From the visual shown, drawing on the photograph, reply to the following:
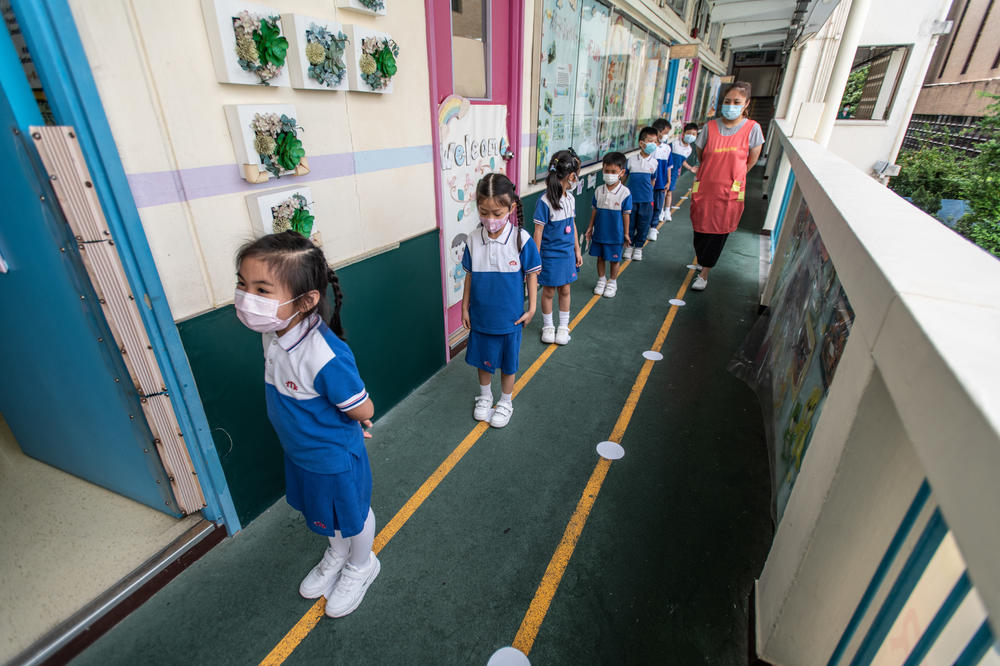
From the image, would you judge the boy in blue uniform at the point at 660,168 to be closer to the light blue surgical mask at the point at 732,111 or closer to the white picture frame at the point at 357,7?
the light blue surgical mask at the point at 732,111

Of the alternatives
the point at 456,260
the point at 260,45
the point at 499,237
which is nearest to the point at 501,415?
the point at 499,237

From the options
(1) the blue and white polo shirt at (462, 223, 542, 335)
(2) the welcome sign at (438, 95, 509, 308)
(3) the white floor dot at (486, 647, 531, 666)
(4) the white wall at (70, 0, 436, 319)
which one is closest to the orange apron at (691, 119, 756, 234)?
(2) the welcome sign at (438, 95, 509, 308)

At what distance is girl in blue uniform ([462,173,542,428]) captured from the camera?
2.58 metres

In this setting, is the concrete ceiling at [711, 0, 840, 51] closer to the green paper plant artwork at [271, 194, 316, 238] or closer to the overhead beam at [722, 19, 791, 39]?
the overhead beam at [722, 19, 791, 39]

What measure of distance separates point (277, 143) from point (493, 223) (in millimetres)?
1128

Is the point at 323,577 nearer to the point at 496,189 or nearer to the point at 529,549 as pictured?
the point at 529,549

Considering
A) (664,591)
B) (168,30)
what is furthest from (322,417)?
(664,591)

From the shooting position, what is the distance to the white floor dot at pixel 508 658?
1758mm

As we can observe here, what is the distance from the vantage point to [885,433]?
1.25 m

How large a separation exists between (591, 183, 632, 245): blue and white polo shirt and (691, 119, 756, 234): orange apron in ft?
2.52

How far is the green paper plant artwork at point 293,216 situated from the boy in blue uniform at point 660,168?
5.04 metres

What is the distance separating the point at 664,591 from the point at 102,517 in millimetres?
2778

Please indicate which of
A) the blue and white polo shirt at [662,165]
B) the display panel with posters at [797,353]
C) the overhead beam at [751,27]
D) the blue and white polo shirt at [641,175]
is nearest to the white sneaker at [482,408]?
the display panel with posters at [797,353]

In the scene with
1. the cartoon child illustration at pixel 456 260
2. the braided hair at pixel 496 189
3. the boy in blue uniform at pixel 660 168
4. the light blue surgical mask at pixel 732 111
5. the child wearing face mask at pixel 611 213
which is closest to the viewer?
the braided hair at pixel 496 189
